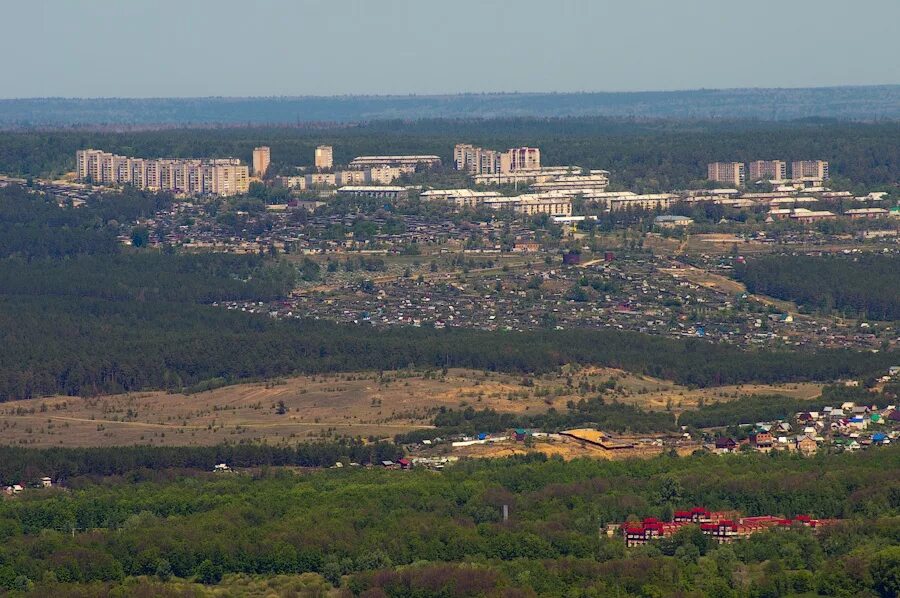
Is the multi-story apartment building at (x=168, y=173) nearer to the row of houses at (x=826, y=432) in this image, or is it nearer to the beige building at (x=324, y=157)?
the beige building at (x=324, y=157)

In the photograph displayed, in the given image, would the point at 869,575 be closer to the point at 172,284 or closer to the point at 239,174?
the point at 172,284

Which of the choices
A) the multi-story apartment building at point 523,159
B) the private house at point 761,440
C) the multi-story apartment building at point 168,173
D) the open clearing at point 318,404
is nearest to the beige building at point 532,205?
the multi-story apartment building at point 168,173

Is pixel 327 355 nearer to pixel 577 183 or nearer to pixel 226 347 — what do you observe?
pixel 226 347

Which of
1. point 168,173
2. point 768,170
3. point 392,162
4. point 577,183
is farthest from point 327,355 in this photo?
point 768,170

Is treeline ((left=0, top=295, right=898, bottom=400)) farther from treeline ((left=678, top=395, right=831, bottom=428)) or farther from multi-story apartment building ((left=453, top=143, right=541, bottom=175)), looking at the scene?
multi-story apartment building ((left=453, top=143, right=541, bottom=175))

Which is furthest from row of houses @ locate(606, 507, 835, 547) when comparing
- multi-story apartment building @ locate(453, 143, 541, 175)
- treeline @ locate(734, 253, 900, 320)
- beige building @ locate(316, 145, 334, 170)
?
beige building @ locate(316, 145, 334, 170)
